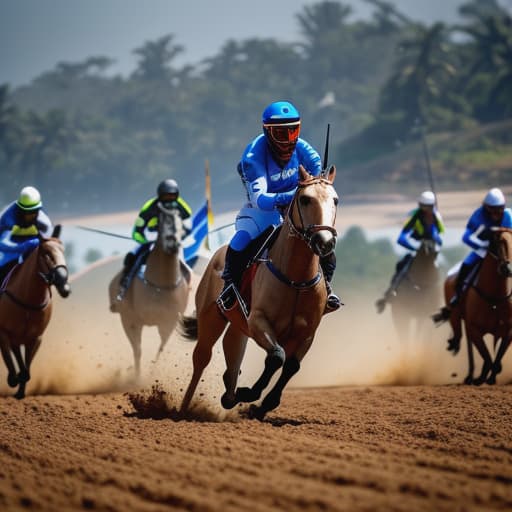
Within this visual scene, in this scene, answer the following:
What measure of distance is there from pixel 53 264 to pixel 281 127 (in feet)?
15.2

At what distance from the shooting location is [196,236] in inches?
651

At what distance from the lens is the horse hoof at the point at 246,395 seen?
868cm

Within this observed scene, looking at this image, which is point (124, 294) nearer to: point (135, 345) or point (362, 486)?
point (135, 345)

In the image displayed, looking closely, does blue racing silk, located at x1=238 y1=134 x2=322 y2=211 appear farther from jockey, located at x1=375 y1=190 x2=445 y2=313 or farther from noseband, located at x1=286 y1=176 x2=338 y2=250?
jockey, located at x1=375 y1=190 x2=445 y2=313

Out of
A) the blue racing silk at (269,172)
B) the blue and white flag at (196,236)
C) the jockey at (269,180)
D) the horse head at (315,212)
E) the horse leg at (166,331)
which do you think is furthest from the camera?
the blue and white flag at (196,236)

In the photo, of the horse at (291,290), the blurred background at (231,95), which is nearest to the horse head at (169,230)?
the horse at (291,290)

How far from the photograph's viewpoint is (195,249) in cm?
1656

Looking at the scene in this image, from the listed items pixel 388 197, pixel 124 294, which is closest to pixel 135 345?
pixel 124 294

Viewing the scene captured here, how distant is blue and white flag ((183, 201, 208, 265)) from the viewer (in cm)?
1644

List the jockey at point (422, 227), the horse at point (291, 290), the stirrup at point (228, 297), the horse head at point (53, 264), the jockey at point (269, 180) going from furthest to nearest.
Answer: the jockey at point (422, 227) → the horse head at point (53, 264) → the stirrup at point (228, 297) → the jockey at point (269, 180) → the horse at point (291, 290)

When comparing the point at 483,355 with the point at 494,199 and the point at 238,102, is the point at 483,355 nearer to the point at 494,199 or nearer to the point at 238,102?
the point at 494,199

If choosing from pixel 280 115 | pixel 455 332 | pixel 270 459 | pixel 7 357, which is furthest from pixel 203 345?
pixel 455 332

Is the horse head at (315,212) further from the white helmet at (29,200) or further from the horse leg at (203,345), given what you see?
the white helmet at (29,200)

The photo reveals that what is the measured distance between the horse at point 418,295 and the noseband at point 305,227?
9.05 metres
